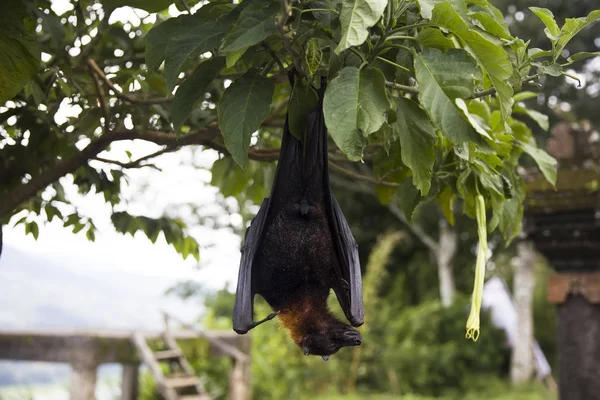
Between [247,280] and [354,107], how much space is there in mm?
785

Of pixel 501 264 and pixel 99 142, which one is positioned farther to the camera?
pixel 501 264

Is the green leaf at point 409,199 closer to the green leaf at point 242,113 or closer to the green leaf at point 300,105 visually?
the green leaf at point 300,105

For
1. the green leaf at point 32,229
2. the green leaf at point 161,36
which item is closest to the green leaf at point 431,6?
the green leaf at point 161,36

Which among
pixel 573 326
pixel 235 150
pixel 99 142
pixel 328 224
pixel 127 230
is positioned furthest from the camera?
pixel 573 326

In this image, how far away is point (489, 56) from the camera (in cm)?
131

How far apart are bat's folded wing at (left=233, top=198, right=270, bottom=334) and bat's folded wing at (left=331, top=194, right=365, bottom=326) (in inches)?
8.7

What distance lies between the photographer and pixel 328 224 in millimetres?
1961

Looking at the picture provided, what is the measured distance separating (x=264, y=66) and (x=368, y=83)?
20.3 inches

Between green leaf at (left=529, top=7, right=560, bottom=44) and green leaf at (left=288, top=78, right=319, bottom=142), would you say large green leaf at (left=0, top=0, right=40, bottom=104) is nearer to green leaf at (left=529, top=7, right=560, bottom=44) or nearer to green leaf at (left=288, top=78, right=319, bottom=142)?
green leaf at (left=288, top=78, right=319, bottom=142)

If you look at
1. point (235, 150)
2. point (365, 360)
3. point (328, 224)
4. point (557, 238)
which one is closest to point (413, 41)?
point (235, 150)

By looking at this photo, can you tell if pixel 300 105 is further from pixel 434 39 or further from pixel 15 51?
pixel 15 51

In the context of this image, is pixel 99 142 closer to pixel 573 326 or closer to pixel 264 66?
pixel 264 66

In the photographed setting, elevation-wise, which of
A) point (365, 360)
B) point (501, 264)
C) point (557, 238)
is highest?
point (501, 264)

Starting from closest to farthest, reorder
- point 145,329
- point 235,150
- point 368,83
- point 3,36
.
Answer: point 368,83 → point 235,150 → point 3,36 → point 145,329
